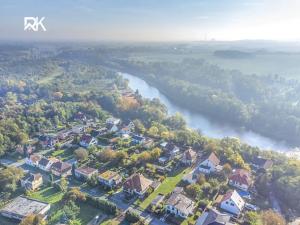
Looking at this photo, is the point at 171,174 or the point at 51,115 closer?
the point at 171,174

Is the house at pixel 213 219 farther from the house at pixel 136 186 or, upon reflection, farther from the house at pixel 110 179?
the house at pixel 110 179

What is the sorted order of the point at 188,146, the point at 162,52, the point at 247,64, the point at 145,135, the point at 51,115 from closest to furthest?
the point at 188,146 < the point at 145,135 < the point at 51,115 < the point at 247,64 < the point at 162,52

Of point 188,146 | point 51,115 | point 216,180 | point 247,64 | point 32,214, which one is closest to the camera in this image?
point 32,214

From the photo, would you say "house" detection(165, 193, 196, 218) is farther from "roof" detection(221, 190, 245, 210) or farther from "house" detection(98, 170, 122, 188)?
"house" detection(98, 170, 122, 188)

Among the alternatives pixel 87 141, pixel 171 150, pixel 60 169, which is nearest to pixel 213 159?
pixel 171 150

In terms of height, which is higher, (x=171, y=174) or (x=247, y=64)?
(x=247, y=64)

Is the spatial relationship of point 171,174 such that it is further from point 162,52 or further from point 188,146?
point 162,52

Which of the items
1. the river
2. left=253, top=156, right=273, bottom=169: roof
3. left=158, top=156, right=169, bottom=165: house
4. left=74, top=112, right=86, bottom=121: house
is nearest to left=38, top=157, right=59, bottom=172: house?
left=158, top=156, right=169, bottom=165: house

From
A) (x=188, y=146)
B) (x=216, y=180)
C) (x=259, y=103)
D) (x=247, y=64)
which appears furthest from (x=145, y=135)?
(x=247, y=64)

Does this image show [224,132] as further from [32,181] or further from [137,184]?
[32,181]
